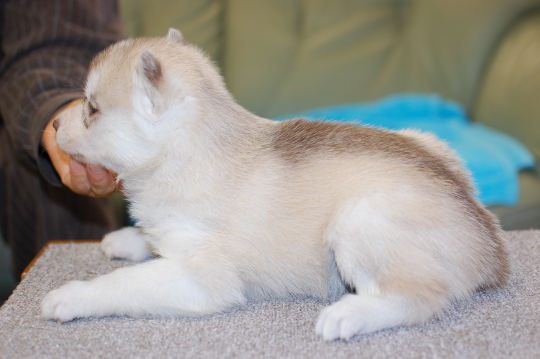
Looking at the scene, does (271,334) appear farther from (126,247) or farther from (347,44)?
(347,44)

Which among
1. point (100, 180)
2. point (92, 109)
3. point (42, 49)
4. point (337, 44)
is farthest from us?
point (337, 44)

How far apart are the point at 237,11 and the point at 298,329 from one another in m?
2.68

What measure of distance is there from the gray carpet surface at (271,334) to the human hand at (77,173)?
0.42m

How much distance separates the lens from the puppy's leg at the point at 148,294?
4.01 ft

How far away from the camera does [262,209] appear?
1.30 meters

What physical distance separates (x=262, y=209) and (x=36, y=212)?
4.95ft

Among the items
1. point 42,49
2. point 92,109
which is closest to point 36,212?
point 42,49

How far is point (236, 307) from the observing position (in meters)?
1.33

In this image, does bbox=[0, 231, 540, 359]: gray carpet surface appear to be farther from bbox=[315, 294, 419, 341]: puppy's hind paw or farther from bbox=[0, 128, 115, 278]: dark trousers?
bbox=[0, 128, 115, 278]: dark trousers

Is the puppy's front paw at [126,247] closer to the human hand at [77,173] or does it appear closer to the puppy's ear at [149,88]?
the human hand at [77,173]

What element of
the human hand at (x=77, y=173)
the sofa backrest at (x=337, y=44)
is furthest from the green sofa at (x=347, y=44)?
the human hand at (x=77, y=173)

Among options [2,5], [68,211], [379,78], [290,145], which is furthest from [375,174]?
[379,78]

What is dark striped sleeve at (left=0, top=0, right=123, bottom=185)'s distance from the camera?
204 centimetres

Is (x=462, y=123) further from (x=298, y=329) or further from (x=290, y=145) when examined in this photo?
(x=298, y=329)
